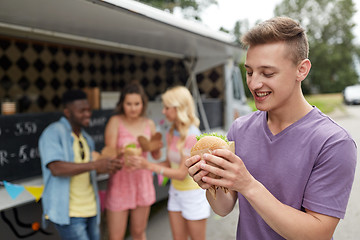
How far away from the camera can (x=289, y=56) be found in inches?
46.8

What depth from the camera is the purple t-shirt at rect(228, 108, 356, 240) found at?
1.11 m

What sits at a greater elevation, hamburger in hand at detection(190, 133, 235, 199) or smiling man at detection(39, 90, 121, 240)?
hamburger in hand at detection(190, 133, 235, 199)

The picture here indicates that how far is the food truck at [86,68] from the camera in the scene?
2.86m

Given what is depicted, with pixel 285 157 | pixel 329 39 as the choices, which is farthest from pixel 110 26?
pixel 329 39

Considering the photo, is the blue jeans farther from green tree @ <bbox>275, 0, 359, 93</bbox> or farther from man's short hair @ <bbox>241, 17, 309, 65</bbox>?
green tree @ <bbox>275, 0, 359, 93</bbox>

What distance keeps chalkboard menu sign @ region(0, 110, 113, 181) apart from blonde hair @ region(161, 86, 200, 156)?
66.2 inches

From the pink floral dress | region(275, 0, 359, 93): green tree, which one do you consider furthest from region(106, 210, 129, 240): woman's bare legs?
region(275, 0, 359, 93): green tree

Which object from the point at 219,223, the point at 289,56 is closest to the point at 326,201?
the point at 289,56

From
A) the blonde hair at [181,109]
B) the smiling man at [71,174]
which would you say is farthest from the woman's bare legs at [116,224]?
the blonde hair at [181,109]

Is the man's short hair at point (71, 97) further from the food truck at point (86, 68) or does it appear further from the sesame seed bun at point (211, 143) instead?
the sesame seed bun at point (211, 143)

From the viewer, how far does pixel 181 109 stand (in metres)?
2.91

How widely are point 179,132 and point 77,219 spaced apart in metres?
1.17

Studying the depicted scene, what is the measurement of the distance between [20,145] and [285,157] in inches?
122

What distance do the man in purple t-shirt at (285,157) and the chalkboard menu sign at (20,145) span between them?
2705mm
